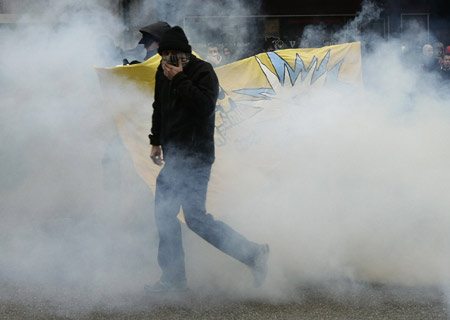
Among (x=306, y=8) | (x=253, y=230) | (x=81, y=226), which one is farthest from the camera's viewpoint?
(x=306, y=8)

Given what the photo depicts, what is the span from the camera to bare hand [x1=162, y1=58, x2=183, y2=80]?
12.5 feet

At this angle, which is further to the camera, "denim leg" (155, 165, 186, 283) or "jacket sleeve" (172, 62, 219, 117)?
"denim leg" (155, 165, 186, 283)

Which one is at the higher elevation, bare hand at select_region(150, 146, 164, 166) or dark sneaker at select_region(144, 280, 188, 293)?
bare hand at select_region(150, 146, 164, 166)

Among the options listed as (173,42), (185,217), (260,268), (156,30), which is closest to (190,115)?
(173,42)

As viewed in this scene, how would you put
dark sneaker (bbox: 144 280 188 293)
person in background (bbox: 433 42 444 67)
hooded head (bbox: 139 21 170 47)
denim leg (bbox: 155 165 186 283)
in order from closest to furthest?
1. dark sneaker (bbox: 144 280 188 293)
2. denim leg (bbox: 155 165 186 283)
3. hooded head (bbox: 139 21 170 47)
4. person in background (bbox: 433 42 444 67)

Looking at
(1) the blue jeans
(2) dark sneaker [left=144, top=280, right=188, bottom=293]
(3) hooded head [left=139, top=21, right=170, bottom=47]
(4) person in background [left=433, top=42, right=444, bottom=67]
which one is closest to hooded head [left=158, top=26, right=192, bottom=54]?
(1) the blue jeans

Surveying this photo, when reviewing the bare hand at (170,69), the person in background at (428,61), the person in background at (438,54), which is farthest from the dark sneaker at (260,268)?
the person in background at (438,54)

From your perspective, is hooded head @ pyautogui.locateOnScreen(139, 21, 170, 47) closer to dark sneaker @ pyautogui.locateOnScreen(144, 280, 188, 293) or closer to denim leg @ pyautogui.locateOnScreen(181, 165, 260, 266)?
denim leg @ pyautogui.locateOnScreen(181, 165, 260, 266)

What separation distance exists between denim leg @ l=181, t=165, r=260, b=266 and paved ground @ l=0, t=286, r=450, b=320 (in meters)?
0.27

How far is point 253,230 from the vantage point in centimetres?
442

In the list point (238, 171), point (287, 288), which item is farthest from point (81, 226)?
point (287, 288)

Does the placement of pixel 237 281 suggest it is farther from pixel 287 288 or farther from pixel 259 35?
pixel 259 35

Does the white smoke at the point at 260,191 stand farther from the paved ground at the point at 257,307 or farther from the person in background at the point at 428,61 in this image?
the person in background at the point at 428,61

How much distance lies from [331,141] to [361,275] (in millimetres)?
1170
